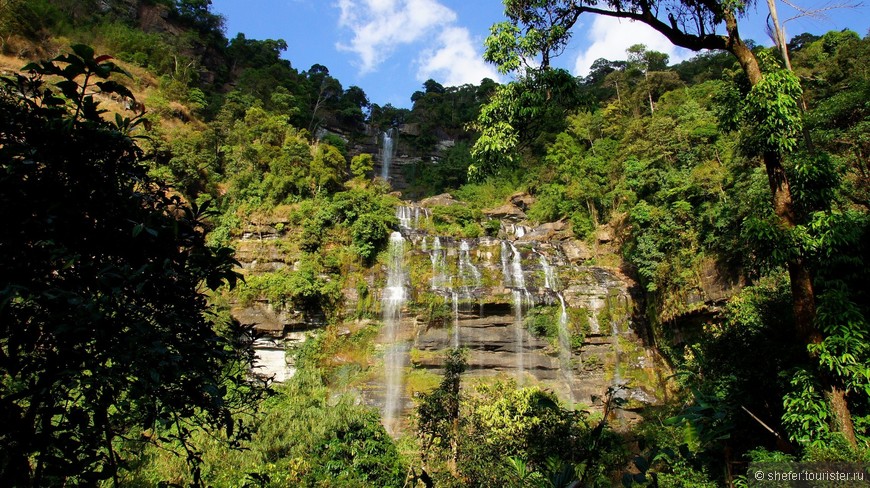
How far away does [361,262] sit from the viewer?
20.2 metres

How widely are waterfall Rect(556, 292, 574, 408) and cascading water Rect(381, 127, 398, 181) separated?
2424 cm

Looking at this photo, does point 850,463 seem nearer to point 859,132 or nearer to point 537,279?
point 859,132

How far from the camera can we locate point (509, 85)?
5.88 meters

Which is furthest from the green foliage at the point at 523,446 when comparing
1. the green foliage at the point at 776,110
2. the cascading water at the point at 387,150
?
the cascading water at the point at 387,150

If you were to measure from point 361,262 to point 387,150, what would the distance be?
2259cm

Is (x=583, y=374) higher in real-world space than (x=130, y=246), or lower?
lower

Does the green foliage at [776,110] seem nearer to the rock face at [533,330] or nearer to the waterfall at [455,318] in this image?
the rock face at [533,330]

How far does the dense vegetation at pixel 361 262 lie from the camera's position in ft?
5.94

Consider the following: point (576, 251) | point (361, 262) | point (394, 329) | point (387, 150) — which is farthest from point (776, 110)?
point (387, 150)

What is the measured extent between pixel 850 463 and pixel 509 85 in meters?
5.13

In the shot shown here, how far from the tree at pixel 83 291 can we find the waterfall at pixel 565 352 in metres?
16.6

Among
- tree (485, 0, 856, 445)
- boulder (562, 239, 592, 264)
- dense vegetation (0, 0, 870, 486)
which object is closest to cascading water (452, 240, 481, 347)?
dense vegetation (0, 0, 870, 486)

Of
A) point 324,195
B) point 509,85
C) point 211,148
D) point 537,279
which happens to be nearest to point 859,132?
point 537,279

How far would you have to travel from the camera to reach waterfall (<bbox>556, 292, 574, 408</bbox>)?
17125 millimetres
